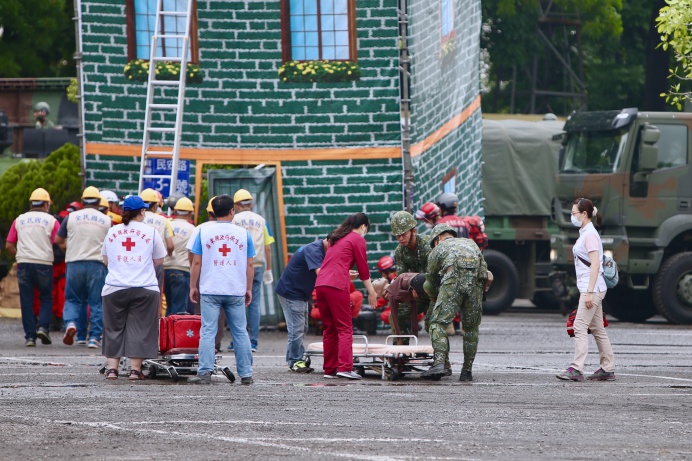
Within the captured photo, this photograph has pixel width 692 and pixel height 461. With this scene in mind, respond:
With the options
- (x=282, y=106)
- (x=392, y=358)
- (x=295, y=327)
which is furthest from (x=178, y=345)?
(x=282, y=106)

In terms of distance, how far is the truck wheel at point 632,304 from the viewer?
83.6ft

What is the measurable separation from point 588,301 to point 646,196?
982 cm

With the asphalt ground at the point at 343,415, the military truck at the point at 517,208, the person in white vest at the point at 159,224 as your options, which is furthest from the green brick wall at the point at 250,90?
the military truck at the point at 517,208

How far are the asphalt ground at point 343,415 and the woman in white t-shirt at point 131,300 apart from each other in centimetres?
31

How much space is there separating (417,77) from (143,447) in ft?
41.4

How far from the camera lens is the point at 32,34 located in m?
40.7

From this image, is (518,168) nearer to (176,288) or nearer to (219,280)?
(176,288)

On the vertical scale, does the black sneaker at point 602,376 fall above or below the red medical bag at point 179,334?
below

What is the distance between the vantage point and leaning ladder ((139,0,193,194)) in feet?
66.8

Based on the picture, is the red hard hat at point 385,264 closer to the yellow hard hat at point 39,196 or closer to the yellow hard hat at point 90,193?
the yellow hard hat at point 90,193

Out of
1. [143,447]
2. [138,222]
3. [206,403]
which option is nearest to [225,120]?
[138,222]

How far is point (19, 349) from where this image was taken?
1788 cm

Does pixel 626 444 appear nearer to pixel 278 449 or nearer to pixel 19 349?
pixel 278 449

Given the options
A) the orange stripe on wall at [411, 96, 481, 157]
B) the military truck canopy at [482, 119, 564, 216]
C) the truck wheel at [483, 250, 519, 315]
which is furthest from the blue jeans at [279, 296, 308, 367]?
the military truck canopy at [482, 119, 564, 216]
